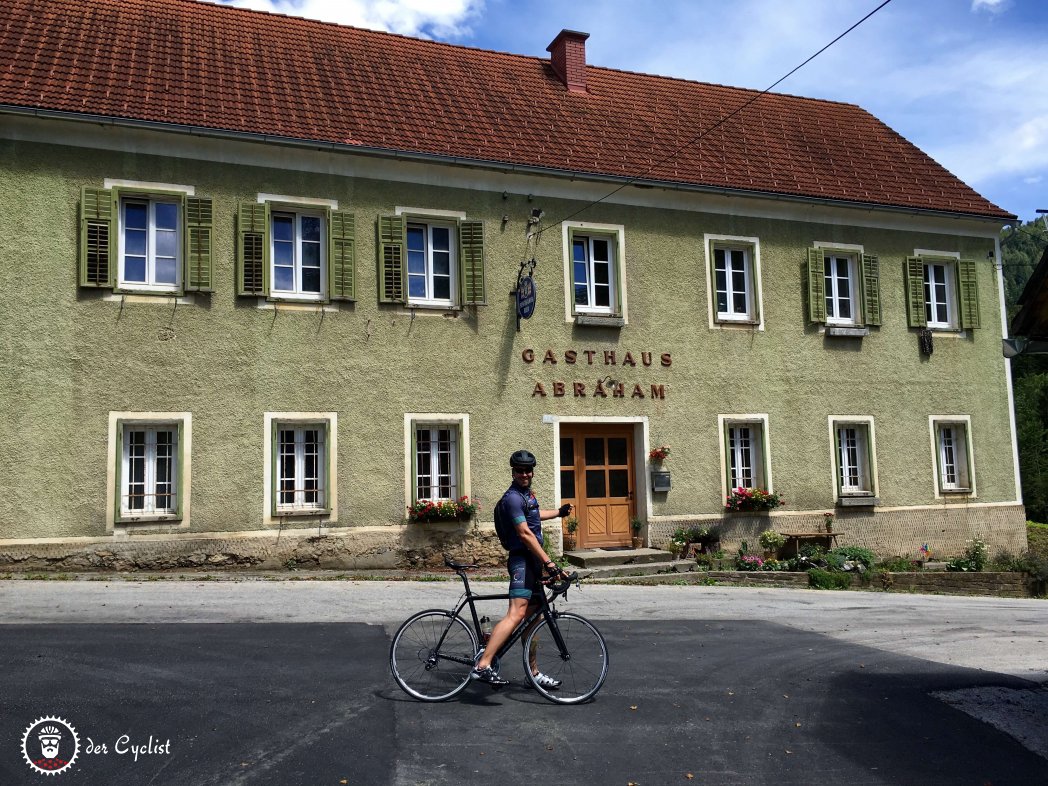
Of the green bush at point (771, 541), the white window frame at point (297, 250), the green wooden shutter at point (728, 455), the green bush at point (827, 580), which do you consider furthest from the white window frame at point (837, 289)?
the white window frame at point (297, 250)

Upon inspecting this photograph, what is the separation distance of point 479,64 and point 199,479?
994cm

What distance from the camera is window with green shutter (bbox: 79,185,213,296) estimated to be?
13195 millimetres

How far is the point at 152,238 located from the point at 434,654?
30.6 ft

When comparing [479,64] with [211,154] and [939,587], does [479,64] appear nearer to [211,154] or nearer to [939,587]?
[211,154]

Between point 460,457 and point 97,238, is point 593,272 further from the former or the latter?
point 97,238

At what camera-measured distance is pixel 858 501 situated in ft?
57.6

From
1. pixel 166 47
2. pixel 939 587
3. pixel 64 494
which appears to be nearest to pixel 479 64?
pixel 166 47

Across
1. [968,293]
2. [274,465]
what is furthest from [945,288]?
[274,465]

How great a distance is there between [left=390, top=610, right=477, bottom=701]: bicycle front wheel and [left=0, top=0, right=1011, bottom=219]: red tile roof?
31.6 ft

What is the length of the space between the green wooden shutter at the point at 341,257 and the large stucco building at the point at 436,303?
34mm

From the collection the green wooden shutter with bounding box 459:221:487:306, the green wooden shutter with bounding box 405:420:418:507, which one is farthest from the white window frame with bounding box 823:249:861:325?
the green wooden shutter with bounding box 405:420:418:507

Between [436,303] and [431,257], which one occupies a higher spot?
[431,257]

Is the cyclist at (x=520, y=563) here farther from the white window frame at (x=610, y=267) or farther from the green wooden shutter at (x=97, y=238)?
the white window frame at (x=610, y=267)

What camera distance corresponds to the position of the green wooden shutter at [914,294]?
18.6 meters
